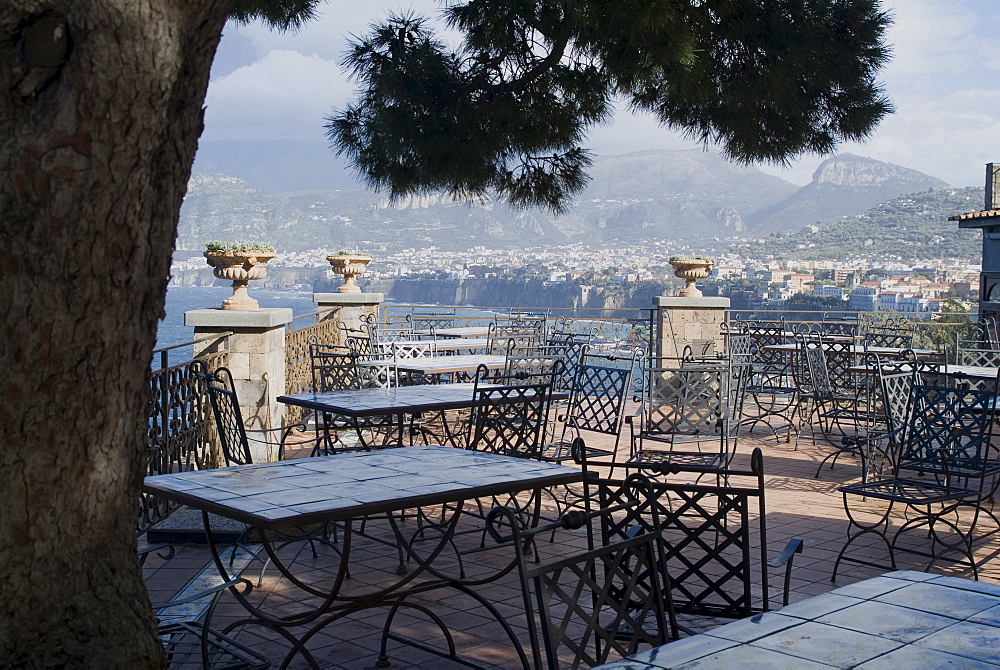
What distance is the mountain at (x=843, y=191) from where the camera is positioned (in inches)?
3152

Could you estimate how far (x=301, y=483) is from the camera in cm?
300

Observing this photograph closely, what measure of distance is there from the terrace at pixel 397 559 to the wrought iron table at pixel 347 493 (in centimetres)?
10

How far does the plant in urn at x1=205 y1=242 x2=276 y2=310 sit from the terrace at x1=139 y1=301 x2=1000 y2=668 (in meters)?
0.87

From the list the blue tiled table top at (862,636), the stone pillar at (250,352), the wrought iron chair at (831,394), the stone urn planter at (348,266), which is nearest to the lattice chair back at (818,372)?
the wrought iron chair at (831,394)

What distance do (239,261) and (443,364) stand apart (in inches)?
84.6

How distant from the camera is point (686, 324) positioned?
32.5 feet

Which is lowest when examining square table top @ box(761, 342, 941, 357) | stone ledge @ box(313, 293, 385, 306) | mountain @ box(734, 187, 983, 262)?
square table top @ box(761, 342, 941, 357)

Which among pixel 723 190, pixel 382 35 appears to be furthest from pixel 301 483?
pixel 723 190

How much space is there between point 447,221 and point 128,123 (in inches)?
3426

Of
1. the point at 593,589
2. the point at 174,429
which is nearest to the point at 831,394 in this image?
the point at 174,429

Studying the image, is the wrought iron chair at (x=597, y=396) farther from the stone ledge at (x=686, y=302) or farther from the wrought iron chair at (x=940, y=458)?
the stone ledge at (x=686, y=302)

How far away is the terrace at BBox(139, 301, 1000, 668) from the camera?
3385mm

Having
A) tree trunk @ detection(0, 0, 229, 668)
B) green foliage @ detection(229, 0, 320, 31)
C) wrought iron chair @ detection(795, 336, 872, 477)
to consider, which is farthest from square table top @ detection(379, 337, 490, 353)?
tree trunk @ detection(0, 0, 229, 668)

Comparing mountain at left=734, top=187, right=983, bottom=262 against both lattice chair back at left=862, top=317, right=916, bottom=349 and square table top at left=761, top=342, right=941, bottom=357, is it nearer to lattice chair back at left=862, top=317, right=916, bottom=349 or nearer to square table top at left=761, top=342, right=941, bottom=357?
lattice chair back at left=862, top=317, right=916, bottom=349
